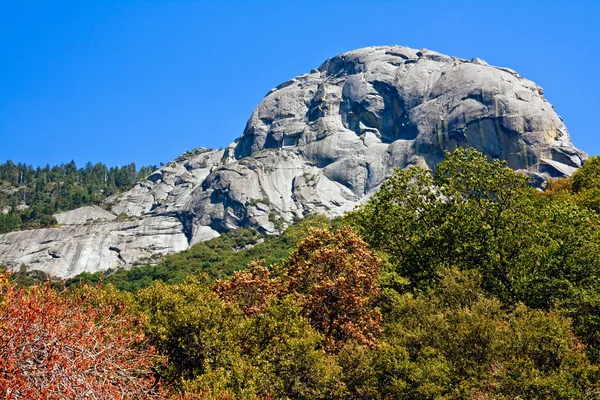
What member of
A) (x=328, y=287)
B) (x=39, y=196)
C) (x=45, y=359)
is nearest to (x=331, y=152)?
(x=39, y=196)

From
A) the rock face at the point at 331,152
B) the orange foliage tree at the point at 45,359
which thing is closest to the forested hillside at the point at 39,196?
the rock face at the point at 331,152

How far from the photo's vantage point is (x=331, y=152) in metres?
154

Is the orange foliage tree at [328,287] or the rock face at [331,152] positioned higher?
the rock face at [331,152]

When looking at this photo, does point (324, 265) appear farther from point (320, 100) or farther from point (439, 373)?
point (320, 100)

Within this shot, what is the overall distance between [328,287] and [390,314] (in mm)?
3897

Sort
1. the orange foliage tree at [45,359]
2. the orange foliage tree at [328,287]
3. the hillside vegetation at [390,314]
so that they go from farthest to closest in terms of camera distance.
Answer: the orange foliage tree at [328,287] < the hillside vegetation at [390,314] < the orange foliage tree at [45,359]

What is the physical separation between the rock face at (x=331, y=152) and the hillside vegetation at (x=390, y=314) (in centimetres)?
10371

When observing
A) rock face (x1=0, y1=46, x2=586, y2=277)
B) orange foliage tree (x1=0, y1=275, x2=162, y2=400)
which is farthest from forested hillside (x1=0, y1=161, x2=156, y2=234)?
orange foliage tree (x1=0, y1=275, x2=162, y2=400)

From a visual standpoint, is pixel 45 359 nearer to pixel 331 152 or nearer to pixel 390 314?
pixel 390 314

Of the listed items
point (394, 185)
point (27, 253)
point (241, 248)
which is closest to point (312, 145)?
point (241, 248)

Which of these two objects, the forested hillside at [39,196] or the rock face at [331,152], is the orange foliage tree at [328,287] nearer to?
the rock face at [331,152]

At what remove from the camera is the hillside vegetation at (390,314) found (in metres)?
15.7

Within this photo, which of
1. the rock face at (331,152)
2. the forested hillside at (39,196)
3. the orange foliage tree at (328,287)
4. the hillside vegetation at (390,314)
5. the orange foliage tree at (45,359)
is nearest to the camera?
the orange foliage tree at (45,359)

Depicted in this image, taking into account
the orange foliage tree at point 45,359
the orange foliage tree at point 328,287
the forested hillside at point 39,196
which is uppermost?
the forested hillside at point 39,196
